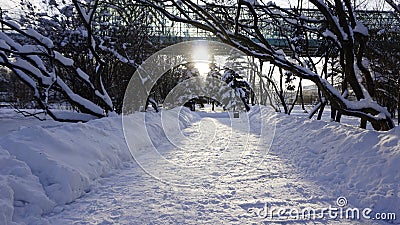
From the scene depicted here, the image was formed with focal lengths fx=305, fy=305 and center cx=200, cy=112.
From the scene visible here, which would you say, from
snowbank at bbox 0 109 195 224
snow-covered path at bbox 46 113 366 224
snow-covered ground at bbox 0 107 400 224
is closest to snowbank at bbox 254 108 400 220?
snow-covered ground at bbox 0 107 400 224

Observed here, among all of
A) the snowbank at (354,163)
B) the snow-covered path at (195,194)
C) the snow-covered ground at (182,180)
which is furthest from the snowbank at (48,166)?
the snowbank at (354,163)

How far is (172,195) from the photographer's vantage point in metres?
3.56

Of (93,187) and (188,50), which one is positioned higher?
(188,50)

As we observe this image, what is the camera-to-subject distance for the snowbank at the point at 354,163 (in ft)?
10.9

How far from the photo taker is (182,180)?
13.8 ft

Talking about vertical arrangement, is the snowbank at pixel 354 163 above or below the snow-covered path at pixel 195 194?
above

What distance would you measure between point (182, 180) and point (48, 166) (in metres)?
1.69

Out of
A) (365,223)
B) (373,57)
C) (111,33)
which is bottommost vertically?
(365,223)

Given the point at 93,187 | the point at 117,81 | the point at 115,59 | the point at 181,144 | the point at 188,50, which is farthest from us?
the point at 188,50

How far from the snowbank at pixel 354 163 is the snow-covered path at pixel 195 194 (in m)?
0.28

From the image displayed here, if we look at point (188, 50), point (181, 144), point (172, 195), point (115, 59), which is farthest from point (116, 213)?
point (188, 50)

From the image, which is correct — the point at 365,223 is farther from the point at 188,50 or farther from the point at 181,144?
the point at 188,50

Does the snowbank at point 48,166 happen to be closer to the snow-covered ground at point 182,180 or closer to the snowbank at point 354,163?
the snow-covered ground at point 182,180

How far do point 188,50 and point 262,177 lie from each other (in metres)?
12.8
